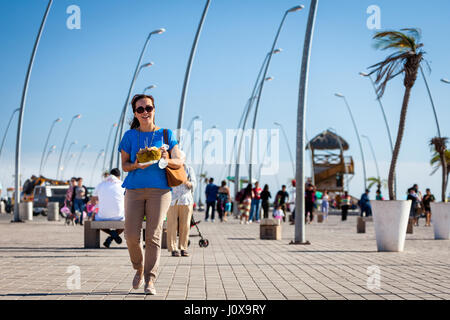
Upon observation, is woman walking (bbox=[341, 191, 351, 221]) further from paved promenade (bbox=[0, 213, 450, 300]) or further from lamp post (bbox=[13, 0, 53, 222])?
paved promenade (bbox=[0, 213, 450, 300])

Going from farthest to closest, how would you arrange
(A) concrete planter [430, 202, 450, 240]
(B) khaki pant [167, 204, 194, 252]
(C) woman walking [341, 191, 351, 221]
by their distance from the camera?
1. (C) woman walking [341, 191, 351, 221]
2. (A) concrete planter [430, 202, 450, 240]
3. (B) khaki pant [167, 204, 194, 252]

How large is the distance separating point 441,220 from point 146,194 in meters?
15.2

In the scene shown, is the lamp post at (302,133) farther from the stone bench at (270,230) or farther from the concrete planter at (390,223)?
the concrete planter at (390,223)

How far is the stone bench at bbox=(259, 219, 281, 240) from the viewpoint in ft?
63.9

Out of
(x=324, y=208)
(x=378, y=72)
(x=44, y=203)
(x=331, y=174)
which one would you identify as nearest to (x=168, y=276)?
(x=378, y=72)

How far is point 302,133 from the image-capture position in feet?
57.6

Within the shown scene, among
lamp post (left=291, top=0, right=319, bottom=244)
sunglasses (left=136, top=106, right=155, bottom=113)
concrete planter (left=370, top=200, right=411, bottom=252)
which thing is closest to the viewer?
sunglasses (left=136, top=106, right=155, bottom=113)

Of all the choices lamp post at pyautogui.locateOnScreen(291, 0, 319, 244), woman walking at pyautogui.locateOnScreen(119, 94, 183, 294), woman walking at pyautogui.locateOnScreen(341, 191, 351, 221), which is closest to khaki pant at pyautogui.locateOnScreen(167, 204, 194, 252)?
lamp post at pyautogui.locateOnScreen(291, 0, 319, 244)

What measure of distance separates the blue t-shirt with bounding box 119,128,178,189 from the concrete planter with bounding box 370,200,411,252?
8.13 metres

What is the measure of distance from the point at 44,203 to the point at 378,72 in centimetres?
3440

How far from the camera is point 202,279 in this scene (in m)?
9.10

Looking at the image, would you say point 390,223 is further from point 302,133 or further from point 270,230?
point 270,230

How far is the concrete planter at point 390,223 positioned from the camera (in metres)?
14.6
